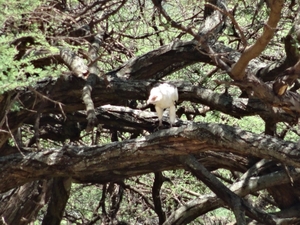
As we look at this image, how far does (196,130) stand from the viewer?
449 cm

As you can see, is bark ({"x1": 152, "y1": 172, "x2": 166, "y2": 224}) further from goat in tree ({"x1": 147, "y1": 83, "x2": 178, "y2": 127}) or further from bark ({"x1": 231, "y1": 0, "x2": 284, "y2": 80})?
bark ({"x1": 231, "y1": 0, "x2": 284, "y2": 80})

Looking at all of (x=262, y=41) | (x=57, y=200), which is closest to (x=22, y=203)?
(x=57, y=200)

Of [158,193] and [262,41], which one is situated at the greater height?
[158,193]

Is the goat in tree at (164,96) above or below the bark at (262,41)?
above

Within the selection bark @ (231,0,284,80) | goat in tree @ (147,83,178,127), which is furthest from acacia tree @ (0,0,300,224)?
goat in tree @ (147,83,178,127)

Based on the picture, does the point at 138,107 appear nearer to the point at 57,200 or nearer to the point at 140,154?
the point at 57,200

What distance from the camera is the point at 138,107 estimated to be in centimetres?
630

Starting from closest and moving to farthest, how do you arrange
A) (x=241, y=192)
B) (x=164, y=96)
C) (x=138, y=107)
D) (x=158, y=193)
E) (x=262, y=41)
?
(x=262, y=41) < (x=164, y=96) < (x=241, y=192) < (x=138, y=107) < (x=158, y=193)

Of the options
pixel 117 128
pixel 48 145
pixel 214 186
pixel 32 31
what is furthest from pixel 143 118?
pixel 48 145

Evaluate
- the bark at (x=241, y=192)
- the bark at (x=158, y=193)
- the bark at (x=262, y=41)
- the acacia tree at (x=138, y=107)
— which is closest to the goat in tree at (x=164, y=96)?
the acacia tree at (x=138, y=107)

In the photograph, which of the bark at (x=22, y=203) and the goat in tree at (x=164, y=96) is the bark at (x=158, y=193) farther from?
the goat in tree at (x=164, y=96)

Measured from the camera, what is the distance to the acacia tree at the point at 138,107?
416cm

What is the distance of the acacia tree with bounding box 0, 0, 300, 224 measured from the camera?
4.16 metres

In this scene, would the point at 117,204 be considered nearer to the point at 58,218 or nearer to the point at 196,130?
the point at 58,218
